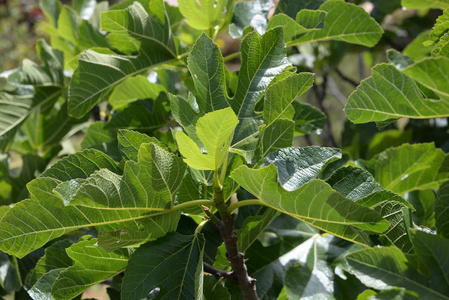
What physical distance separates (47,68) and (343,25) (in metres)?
0.70

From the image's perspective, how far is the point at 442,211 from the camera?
1.94ft

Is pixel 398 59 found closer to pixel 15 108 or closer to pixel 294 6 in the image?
pixel 294 6

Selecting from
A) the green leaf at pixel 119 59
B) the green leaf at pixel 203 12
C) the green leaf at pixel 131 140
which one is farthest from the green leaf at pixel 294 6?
the green leaf at pixel 131 140

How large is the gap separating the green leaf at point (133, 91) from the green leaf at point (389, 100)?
51cm

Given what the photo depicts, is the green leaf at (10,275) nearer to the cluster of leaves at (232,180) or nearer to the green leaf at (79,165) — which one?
the cluster of leaves at (232,180)

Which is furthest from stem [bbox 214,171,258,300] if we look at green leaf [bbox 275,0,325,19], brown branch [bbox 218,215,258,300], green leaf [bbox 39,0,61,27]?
green leaf [bbox 39,0,61,27]

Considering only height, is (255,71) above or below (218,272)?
above

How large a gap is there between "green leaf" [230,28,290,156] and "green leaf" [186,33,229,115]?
0.04 m

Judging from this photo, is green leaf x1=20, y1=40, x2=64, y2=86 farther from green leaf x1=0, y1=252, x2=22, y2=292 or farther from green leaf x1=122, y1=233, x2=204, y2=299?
green leaf x1=122, y1=233, x2=204, y2=299

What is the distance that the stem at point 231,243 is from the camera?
641 millimetres

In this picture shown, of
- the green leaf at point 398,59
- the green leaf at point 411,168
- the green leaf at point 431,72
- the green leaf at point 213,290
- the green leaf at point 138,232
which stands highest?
the green leaf at point 431,72

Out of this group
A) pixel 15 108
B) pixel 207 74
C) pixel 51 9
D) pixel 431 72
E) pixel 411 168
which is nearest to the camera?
pixel 431 72

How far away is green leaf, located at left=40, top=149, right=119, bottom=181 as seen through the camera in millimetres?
634

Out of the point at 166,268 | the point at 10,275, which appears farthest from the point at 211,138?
the point at 10,275
